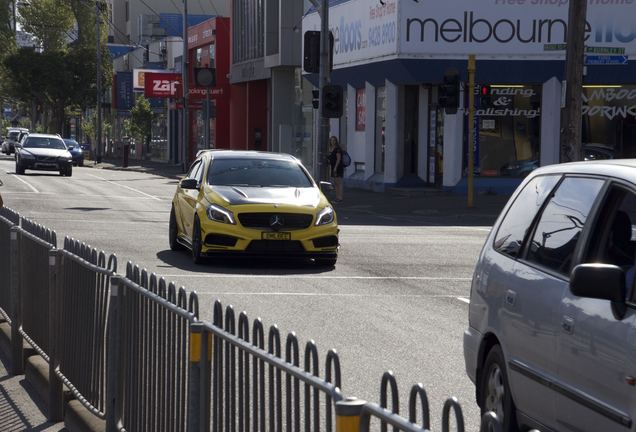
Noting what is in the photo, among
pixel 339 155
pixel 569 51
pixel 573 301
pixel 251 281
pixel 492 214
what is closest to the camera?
pixel 573 301

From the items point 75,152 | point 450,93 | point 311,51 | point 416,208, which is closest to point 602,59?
point 450,93

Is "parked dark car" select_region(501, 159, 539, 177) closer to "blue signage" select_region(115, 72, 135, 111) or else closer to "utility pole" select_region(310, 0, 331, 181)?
"utility pole" select_region(310, 0, 331, 181)

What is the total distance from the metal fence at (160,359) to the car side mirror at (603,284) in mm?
928

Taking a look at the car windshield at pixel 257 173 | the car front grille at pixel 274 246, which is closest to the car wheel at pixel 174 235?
the car windshield at pixel 257 173

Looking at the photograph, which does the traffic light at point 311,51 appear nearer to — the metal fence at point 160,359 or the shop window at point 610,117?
the shop window at point 610,117

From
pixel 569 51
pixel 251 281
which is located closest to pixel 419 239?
pixel 569 51

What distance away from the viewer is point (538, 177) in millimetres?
7480

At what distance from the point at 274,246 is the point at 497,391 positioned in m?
9.83

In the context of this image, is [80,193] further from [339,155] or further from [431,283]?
[431,283]

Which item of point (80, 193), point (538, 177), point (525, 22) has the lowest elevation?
point (80, 193)

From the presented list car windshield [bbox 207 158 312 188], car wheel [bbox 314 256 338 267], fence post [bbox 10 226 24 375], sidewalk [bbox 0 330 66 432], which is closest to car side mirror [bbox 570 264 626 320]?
sidewalk [bbox 0 330 66 432]

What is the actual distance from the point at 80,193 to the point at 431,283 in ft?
68.9

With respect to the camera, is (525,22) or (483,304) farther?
(525,22)

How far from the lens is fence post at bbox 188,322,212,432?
525 centimetres
